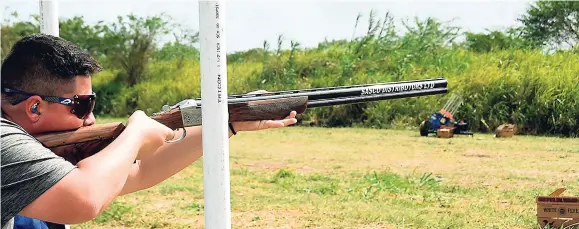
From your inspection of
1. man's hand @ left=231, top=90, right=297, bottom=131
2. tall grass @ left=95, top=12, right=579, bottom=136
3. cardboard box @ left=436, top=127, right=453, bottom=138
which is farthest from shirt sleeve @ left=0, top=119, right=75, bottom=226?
tall grass @ left=95, top=12, right=579, bottom=136

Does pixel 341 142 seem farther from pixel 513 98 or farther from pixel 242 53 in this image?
pixel 242 53

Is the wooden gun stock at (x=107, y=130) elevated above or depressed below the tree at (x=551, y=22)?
below

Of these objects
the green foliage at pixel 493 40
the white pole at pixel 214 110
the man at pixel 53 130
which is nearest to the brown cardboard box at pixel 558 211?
the man at pixel 53 130

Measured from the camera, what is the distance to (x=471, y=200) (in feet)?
19.5

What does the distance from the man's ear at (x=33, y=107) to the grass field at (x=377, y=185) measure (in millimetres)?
3292

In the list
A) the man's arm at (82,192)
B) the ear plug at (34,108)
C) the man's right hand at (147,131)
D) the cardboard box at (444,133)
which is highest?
the ear plug at (34,108)

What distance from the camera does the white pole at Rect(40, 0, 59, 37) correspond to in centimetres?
259

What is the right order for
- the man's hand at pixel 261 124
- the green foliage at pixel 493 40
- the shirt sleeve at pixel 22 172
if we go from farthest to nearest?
the green foliage at pixel 493 40, the man's hand at pixel 261 124, the shirt sleeve at pixel 22 172

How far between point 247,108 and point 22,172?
35.8 inches

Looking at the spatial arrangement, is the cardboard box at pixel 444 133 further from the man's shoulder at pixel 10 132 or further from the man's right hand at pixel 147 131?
the man's shoulder at pixel 10 132

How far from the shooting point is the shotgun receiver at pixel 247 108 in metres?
2.14

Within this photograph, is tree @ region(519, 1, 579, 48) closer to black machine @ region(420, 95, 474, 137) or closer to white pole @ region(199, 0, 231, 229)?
black machine @ region(420, 95, 474, 137)

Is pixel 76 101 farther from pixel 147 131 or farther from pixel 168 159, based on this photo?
pixel 168 159

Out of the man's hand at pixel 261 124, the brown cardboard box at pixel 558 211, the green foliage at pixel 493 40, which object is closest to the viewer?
the man's hand at pixel 261 124
